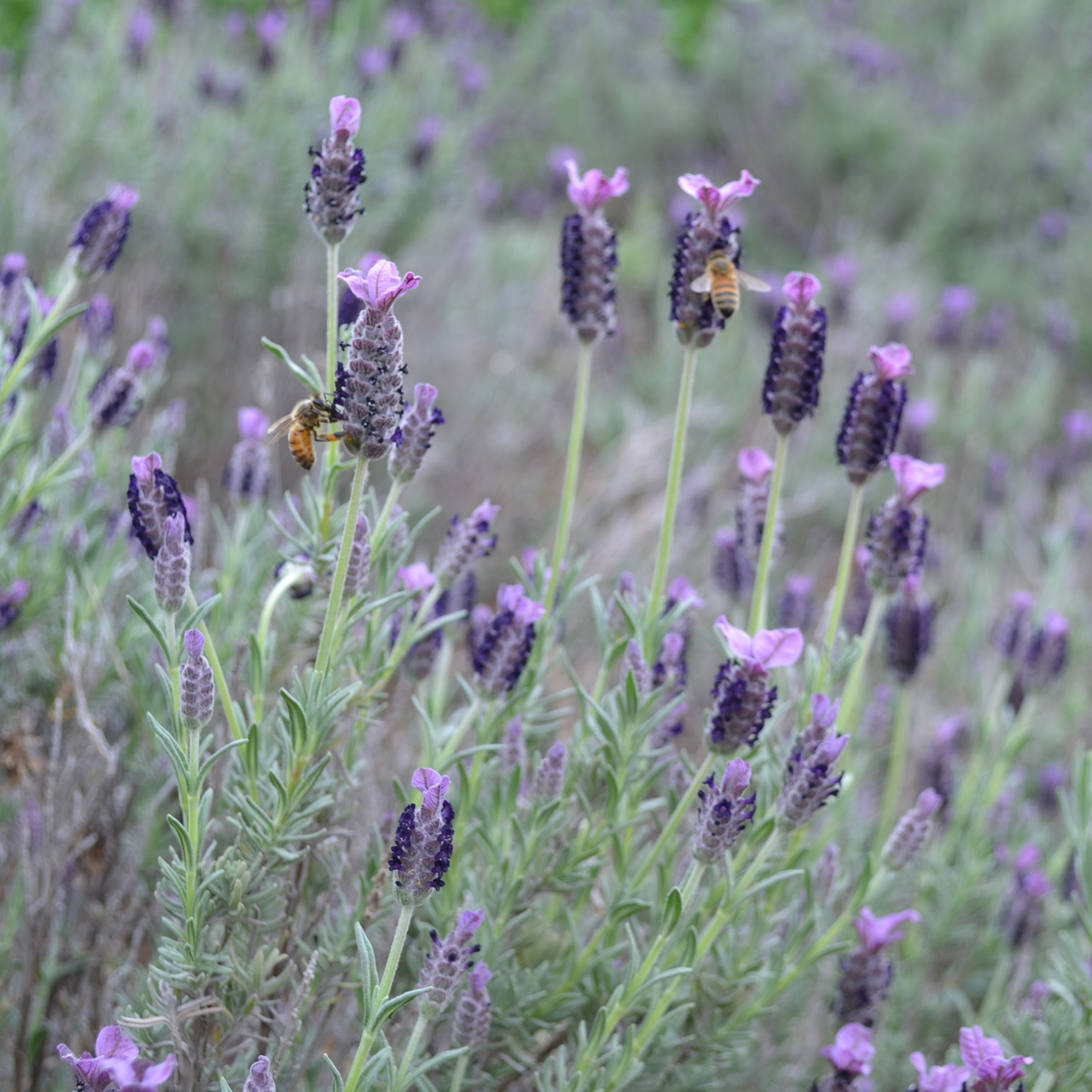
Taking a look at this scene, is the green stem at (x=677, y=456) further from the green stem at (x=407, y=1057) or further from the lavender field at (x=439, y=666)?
the green stem at (x=407, y=1057)

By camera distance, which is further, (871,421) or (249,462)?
(249,462)

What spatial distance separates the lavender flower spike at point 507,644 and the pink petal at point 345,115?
53 cm

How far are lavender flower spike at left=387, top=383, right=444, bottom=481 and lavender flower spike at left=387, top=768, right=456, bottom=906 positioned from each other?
0.37m

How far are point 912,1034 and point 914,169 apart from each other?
600 centimetres

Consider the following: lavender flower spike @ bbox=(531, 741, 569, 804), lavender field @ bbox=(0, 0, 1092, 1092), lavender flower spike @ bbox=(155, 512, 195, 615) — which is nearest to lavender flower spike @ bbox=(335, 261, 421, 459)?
lavender field @ bbox=(0, 0, 1092, 1092)

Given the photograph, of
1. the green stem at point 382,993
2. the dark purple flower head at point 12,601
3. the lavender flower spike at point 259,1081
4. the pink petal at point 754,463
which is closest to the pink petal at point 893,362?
the pink petal at point 754,463

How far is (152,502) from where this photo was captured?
44.8 inches

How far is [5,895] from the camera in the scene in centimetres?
189

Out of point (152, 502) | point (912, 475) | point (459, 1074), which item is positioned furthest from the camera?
point (912, 475)

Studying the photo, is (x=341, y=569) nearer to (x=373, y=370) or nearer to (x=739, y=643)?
(x=373, y=370)

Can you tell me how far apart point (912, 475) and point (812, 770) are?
1.44 ft

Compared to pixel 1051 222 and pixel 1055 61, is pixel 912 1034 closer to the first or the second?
pixel 1051 222

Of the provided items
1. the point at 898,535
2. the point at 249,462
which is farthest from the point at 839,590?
the point at 249,462

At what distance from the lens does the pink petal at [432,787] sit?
1.06 m
